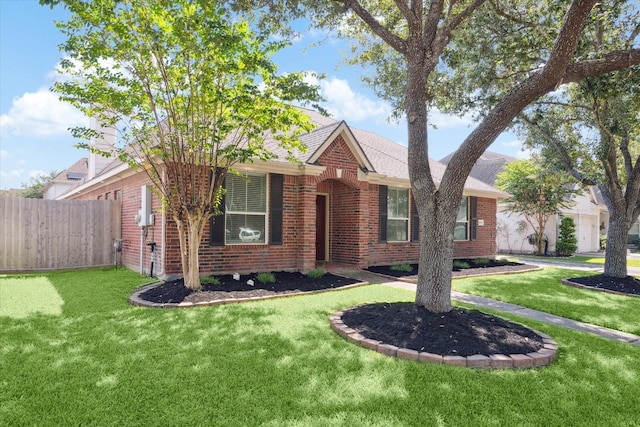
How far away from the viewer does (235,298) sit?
22.5 feet

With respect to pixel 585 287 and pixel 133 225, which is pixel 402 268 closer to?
pixel 585 287

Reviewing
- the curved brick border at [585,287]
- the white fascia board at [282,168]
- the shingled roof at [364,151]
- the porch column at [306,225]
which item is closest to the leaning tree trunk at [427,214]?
the shingled roof at [364,151]

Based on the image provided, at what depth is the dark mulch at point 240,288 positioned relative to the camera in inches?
265

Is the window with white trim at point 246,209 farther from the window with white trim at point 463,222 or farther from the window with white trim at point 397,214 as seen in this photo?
the window with white trim at point 463,222

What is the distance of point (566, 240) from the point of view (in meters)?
21.1

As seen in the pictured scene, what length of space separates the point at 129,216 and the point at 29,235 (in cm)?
263

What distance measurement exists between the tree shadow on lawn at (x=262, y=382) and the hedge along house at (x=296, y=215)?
3.75 meters

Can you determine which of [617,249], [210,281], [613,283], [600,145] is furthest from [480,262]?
[210,281]

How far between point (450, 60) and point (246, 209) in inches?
238

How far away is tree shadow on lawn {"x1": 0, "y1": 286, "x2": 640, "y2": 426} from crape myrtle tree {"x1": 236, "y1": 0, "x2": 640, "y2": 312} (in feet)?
6.18

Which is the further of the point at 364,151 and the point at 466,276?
the point at 364,151

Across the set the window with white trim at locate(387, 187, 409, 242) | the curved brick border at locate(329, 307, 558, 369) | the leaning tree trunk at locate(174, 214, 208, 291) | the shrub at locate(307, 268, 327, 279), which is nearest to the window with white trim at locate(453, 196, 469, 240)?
the window with white trim at locate(387, 187, 409, 242)

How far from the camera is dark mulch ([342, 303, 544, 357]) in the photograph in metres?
4.32

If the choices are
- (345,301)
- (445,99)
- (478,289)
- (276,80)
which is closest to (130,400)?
(345,301)
